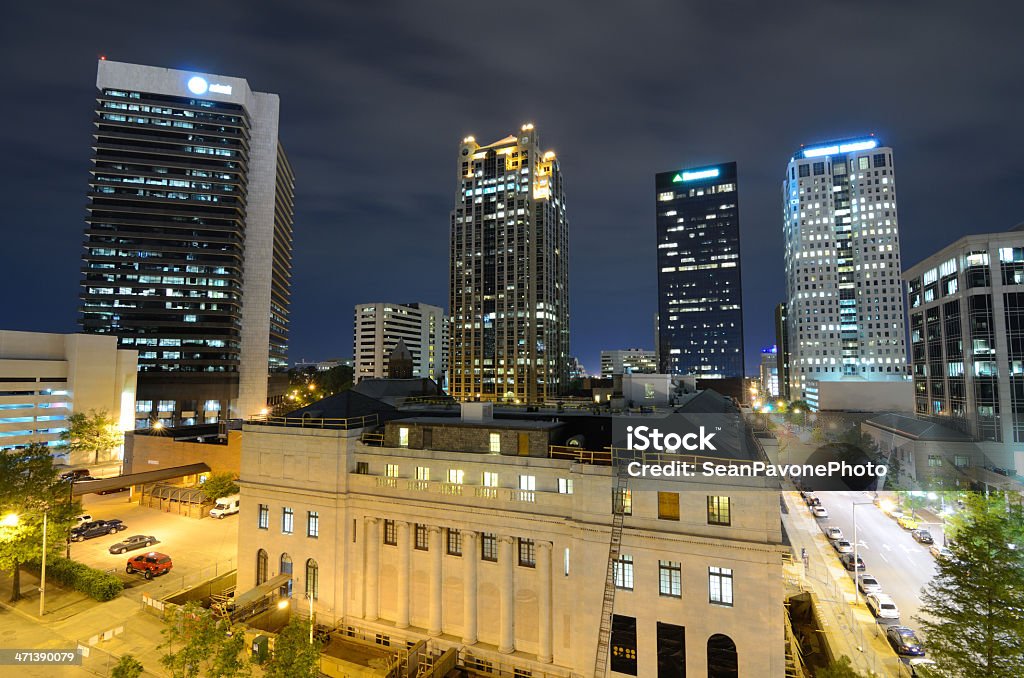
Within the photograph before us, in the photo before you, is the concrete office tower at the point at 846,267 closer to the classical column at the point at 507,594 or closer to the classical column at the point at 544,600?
the classical column at the point at 544,600

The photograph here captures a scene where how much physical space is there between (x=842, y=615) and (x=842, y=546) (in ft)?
51.9

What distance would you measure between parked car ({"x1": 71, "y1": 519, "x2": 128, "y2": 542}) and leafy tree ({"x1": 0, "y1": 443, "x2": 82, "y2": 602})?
1169 centimetres

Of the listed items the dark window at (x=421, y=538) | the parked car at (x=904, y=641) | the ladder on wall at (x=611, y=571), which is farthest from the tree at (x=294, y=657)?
the parked car at (x=904, y=641)

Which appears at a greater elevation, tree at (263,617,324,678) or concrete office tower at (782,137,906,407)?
concrete office tower at (782,137,906,407)

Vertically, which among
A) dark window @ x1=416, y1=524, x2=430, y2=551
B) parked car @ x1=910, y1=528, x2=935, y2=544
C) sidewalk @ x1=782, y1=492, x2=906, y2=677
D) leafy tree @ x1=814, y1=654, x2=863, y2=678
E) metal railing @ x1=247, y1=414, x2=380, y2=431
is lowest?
sidewalk @ x1=782, y1=492, x2=906, y2=677

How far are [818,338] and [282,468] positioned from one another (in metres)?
180

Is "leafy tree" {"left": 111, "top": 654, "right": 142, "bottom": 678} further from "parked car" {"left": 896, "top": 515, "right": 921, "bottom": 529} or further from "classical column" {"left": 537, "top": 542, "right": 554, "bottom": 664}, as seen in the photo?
"parked car" {"left": 896, "top": 515, "right": 921, "bottom": 529}

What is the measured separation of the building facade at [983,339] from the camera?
235ft

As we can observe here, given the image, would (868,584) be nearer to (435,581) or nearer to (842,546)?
(842,546)

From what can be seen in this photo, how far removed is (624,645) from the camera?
26.8m

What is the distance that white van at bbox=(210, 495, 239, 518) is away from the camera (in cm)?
5562

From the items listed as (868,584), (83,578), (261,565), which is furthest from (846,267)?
(83,578)

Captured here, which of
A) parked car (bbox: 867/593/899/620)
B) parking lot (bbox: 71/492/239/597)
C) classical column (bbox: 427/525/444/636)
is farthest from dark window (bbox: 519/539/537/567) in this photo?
parked car (bbox: 867/593/899/620)

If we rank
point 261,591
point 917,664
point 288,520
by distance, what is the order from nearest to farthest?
point 917,664 → point 261,591 → point 288,520
